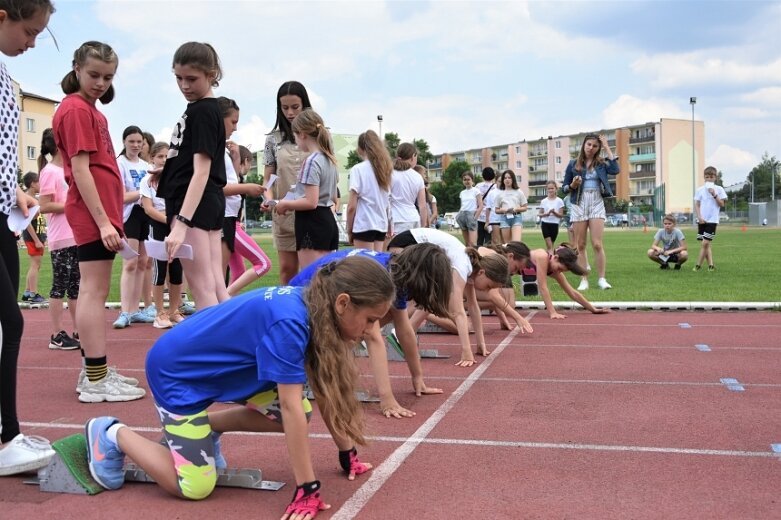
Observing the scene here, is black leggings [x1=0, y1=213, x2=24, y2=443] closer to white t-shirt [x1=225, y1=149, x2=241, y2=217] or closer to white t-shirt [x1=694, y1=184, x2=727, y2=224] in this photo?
white t-shirt [x1=225, y1=149, x2=241, y2=217]

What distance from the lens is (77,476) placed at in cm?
313

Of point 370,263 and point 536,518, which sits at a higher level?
point 370,263

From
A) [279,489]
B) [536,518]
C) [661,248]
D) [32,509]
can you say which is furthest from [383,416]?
[661,248]

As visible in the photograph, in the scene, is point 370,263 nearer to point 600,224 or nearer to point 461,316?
point 461,316

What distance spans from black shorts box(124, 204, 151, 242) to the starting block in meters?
4.78

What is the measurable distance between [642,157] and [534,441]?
332 ft

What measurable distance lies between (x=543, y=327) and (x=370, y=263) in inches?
205

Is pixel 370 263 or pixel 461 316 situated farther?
pixel 461 316

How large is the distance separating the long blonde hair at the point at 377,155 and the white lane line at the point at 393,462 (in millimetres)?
1791

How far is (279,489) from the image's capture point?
123 inches

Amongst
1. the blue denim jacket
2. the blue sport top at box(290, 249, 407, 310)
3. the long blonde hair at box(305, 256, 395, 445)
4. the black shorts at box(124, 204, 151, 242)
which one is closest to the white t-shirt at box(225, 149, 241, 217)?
the black shorts at box(124, 204, 151, 242)

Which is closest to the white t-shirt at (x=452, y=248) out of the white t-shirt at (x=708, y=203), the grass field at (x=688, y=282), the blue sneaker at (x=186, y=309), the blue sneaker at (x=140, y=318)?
the blue sneaker at (x=140, y=318)

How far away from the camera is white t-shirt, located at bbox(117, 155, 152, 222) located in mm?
7504

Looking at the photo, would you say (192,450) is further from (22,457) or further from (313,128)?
(313,128)
